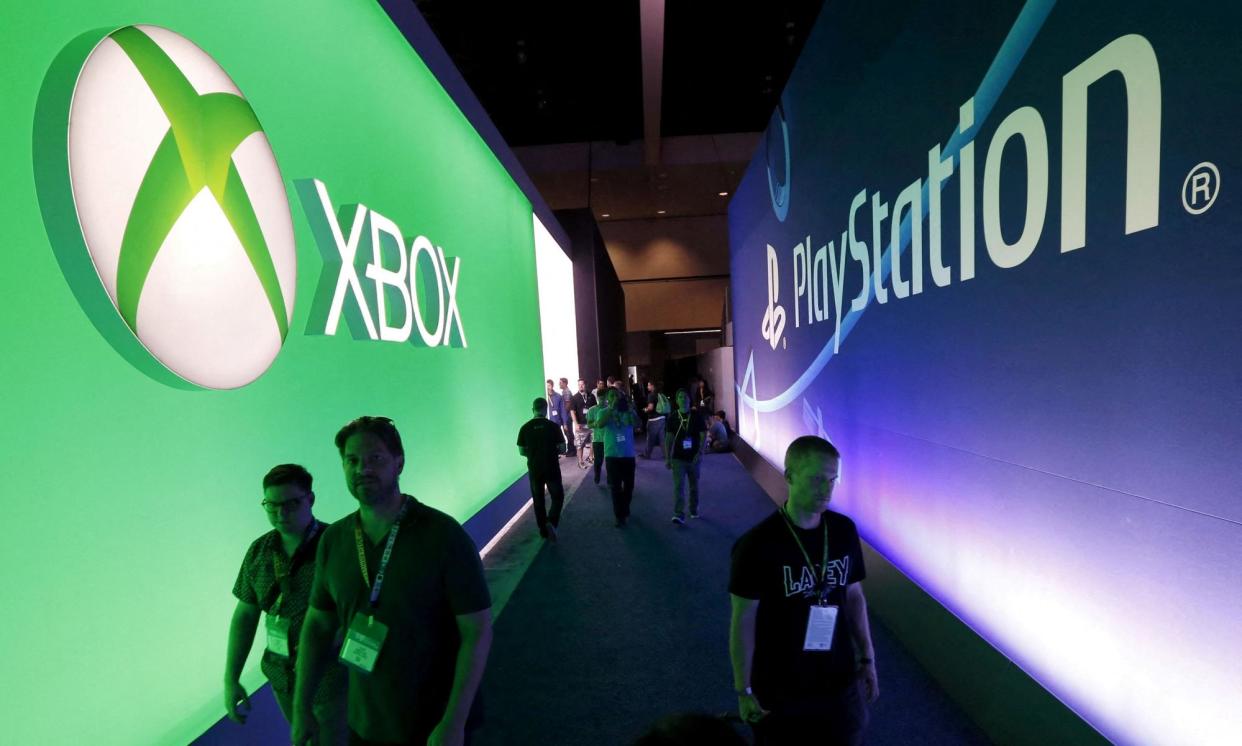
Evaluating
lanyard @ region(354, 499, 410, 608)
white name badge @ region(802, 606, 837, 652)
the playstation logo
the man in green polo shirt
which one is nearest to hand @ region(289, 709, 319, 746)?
the man in green polo shirt

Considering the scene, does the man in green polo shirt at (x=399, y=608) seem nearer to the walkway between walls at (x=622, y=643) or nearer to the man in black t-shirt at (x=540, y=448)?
the walkway between walls at (x=622, y=643)

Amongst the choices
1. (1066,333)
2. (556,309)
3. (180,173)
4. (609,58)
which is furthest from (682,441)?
(609,58)

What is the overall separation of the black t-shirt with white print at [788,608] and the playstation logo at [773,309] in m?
5.30

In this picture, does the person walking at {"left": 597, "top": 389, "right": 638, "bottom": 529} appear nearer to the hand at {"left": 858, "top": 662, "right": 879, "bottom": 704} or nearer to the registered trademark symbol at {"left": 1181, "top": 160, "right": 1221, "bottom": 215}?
the hand at {"left": 858, "top": 662, "right": 879, "bottom": 704}

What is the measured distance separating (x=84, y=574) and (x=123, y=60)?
1.76 metres

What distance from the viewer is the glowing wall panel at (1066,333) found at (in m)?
1.64

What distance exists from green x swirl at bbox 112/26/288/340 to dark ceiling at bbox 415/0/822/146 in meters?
Result: 7.34

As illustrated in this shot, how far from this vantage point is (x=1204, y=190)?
1592mm

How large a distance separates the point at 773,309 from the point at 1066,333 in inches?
203

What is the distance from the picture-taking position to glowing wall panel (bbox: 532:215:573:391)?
1012 centimetres

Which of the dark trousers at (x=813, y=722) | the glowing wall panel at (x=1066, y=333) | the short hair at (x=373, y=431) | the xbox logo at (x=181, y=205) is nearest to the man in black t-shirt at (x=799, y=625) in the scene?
the dark trousers at (x=813, y=722)

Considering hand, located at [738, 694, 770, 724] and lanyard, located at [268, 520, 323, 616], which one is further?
lanyard, located at [268, 520, 323, 616]

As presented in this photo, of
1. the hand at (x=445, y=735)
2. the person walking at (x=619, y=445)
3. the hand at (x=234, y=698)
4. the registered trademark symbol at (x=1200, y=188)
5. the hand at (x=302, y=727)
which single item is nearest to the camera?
the hand at (x=445, y=735)

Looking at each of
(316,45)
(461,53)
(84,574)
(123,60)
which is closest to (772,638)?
(84,574)
